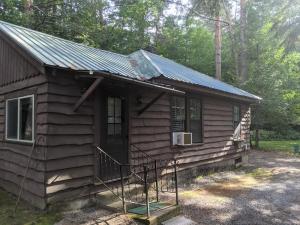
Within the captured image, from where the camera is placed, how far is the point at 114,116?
7508 millimetres

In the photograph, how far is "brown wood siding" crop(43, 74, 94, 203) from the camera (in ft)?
19.9

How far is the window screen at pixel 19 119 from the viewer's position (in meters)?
6.86

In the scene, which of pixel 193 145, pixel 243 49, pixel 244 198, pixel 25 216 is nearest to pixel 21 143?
pixel 25 216

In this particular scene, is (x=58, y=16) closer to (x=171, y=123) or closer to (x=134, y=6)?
(x=134, y=6)

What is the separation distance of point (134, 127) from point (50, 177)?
8.54 feet

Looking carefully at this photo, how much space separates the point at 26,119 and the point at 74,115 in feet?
4.31

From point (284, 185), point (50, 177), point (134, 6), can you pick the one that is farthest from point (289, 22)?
point (50, 177)

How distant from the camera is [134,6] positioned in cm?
2398

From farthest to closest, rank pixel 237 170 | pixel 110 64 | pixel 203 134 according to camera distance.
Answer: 1. pixel 237 170
2. pixel 203 134
3. pixel 110 64

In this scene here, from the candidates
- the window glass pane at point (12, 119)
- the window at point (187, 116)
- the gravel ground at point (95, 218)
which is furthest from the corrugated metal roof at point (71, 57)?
the gravel ground at point (95, 218)

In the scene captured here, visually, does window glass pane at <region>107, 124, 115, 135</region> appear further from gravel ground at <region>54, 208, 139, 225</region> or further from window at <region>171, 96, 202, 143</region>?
window at <region>171, 96, 202, 143</region>

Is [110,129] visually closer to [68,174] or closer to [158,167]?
[68,174]

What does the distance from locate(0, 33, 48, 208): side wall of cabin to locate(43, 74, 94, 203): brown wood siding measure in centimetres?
13

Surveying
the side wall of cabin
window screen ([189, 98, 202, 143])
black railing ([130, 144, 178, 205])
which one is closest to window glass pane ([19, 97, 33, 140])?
the side wall of cabin
